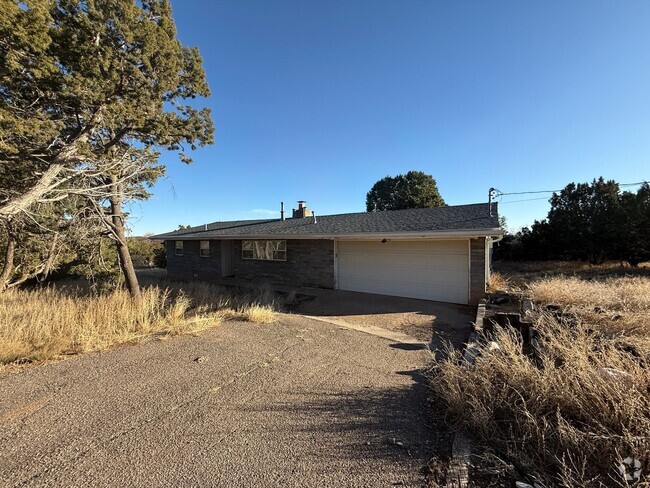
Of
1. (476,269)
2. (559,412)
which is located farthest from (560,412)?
(476,269)

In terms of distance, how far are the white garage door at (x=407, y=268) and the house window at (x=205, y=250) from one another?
352 inches

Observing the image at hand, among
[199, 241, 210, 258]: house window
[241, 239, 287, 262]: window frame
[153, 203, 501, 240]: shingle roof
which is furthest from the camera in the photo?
[199, 241, 210, 258]: house window

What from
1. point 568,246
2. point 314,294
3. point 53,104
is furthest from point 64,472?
point 568,246

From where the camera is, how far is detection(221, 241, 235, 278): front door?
56.8ft

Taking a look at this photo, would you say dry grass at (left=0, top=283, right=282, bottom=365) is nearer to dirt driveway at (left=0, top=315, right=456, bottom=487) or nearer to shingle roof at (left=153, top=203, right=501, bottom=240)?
dirt driveway at (left=0, top=315, right=456, bottom=487)

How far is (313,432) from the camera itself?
299cm

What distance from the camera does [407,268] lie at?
10938mm

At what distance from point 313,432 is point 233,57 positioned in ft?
36.8

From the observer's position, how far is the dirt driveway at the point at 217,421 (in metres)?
2.45

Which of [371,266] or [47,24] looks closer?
[47,24]

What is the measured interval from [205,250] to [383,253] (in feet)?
36.6

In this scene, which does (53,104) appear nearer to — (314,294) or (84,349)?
(84,349)

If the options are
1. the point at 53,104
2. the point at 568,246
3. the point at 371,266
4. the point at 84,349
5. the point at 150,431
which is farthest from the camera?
the point at 568,246

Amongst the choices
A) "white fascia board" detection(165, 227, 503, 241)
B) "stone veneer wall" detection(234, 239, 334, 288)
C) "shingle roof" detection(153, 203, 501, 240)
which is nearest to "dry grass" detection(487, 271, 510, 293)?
"shingle roof" detection(153, 203, 501, 240)
